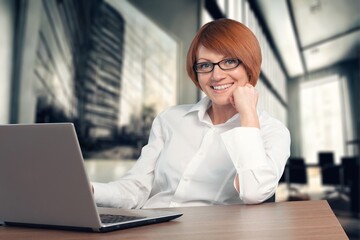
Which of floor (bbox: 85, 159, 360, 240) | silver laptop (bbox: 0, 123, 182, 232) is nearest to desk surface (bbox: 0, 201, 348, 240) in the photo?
silver laptop (bbox: 0, 123, 182, 232)

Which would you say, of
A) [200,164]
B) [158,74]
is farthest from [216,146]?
[158,74]

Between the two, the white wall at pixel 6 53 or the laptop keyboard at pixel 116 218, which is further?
the white wall at pixel 6 53

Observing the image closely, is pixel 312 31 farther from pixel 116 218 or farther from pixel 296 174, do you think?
pixel 116 218

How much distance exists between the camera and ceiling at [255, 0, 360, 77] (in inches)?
251

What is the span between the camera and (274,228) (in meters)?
0.80

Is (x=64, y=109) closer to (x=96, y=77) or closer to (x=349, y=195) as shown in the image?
(x=96, y=77)

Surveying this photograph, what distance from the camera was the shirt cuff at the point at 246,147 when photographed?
119cm

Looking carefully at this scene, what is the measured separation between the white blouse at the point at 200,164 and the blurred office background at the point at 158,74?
2.12m

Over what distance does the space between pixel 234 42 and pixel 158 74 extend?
3611mm

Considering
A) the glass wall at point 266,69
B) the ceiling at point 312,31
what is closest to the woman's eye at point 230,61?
the glass wall at point 266,69

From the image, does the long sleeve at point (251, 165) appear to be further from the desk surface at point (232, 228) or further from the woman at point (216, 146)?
the desk surface at point (232, 228)

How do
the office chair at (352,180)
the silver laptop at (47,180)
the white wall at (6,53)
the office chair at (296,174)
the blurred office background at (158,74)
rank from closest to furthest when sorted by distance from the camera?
the silver laptop at (47,180), the white wall at (6,53), the blurred office background at (158,74), the office chair at (352,180), the office chair at (296,174)

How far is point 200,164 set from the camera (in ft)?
4.66

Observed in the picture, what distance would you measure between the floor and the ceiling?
62.8 inches
